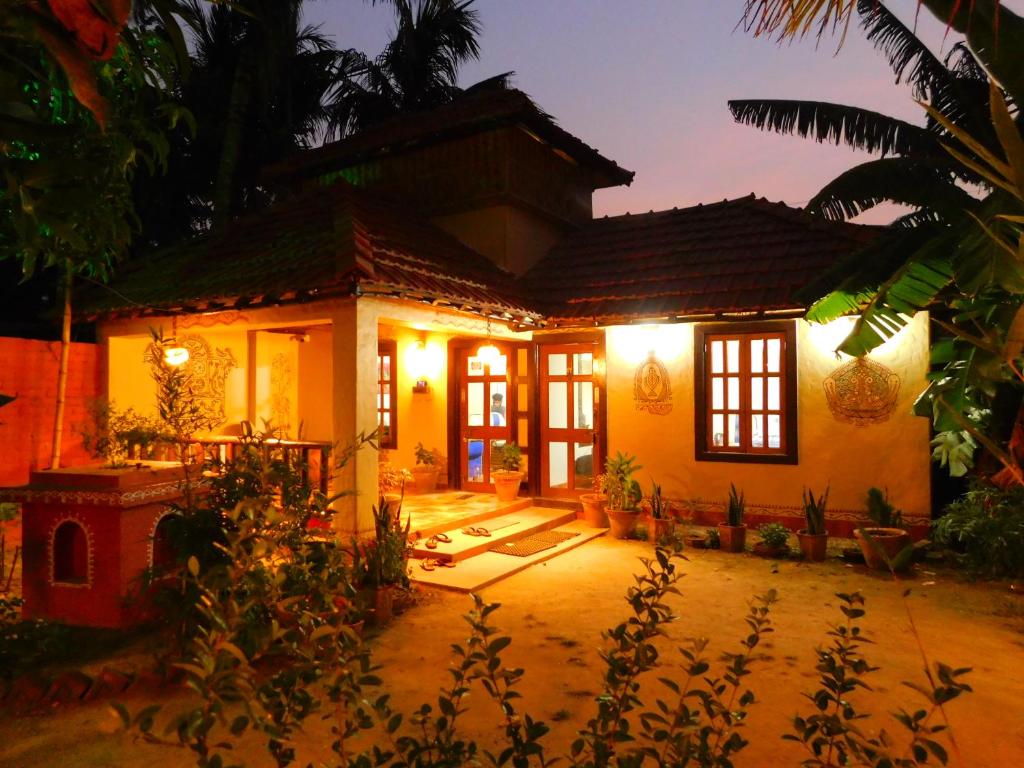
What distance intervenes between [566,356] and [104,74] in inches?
291

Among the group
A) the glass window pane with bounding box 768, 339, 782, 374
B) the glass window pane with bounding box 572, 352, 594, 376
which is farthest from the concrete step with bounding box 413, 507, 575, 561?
the glass window pane with bounding box 768, 339, 782, 374

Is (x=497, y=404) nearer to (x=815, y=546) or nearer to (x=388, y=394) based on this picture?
(x=388, y=394)

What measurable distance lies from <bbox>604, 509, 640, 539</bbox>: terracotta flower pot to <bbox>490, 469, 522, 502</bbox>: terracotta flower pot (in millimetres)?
1835

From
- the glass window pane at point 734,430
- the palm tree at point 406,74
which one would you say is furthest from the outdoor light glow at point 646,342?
the palm tree at point 406,74

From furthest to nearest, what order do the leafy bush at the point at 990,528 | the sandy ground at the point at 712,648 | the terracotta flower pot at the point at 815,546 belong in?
the terracotta flower pot at the point at 815,546 → the leafy bush at the point at 990,528 → the sandy ground at the point at 712,648

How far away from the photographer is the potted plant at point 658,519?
8688 mm

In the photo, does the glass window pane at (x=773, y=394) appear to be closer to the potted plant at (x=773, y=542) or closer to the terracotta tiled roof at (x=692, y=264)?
the terracotta tiled roof at (x=692, y=264)

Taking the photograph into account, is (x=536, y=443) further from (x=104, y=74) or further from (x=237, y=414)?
(x=104, y=74)

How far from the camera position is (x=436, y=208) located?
39.2ft

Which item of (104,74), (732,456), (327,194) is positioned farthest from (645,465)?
(104,74)

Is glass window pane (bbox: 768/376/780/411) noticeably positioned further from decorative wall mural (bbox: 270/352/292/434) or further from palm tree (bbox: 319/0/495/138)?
palm tree (bbox: 319/0/495/138)

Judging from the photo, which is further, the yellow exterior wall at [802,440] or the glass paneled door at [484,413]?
the glass paneled door at [484,413]

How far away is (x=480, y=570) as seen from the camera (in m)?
7.25

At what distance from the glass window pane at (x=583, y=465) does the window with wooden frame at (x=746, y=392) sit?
6.01ft
